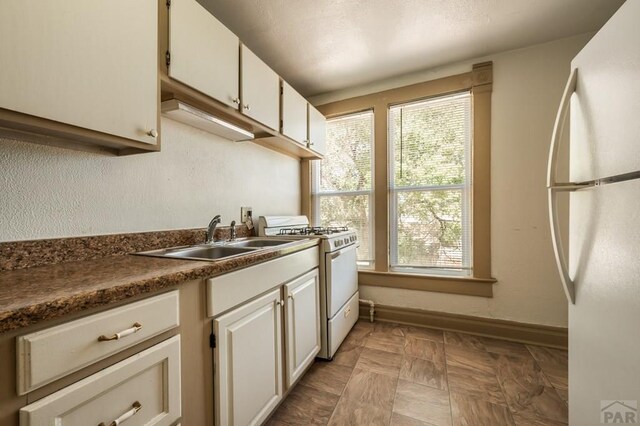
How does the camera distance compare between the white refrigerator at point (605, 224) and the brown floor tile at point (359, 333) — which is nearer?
the white refrigerator at point (605, 224)

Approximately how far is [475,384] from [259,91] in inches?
92.3

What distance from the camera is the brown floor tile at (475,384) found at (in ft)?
5.02

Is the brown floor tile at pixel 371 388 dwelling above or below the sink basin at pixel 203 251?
below

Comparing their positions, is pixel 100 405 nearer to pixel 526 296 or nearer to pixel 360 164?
pixel 360 164

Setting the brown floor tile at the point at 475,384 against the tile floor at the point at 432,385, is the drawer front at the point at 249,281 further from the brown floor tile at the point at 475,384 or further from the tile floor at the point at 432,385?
the brown floor tile at the point at 475,384

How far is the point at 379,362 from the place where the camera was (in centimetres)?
189

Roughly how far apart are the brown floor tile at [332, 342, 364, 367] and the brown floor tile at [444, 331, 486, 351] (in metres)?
0.78

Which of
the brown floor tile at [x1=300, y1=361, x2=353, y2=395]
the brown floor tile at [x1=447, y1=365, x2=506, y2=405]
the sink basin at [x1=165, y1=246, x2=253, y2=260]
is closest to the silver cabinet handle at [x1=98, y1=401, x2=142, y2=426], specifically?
the sink basin at [x1=165, y1=246, x2=253, y2=260]

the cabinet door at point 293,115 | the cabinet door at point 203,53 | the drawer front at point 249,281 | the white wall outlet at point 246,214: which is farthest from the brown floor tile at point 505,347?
the cabinet door at point 203,53

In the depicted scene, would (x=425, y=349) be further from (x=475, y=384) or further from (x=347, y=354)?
(x=347, y=354)

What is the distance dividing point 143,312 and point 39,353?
22cm

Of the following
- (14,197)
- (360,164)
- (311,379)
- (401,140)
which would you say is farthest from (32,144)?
(401,140)

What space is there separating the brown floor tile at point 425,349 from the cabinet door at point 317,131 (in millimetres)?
1907

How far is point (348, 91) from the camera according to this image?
9.21 ft
